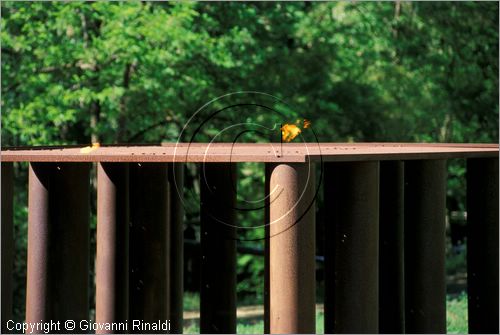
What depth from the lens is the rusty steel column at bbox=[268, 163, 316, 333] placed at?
28.2ft

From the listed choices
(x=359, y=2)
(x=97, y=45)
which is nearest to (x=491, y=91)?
(x=359, y=2)

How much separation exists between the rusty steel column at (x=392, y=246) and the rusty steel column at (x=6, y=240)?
4.72 meters

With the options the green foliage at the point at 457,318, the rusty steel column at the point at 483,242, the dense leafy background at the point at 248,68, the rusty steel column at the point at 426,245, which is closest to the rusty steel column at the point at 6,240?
the rusty steel column at the point at 426,245

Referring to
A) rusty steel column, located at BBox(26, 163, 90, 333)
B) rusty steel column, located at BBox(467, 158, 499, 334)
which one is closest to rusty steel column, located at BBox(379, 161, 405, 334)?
rusty steel column, located at BBox(467, 158, 499, 334)

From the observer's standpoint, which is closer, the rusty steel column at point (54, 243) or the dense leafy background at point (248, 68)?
the rusty steel column at point (54, 243)

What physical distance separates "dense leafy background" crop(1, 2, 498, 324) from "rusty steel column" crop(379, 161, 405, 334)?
31.7ft

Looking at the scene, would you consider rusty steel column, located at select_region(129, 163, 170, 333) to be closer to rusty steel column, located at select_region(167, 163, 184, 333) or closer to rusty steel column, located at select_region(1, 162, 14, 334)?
rusty steel column, located at select_region(167, 163, 184, 333)

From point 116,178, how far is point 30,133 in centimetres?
1104

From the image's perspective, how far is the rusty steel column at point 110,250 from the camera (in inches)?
400

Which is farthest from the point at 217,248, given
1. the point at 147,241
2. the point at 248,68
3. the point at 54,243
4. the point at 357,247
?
the point at 248,68

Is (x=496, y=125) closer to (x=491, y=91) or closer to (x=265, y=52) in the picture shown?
(x=491, y=91)

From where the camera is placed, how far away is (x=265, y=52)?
79.3 ft

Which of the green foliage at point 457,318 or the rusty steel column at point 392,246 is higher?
the rusty steel column at point 392,246

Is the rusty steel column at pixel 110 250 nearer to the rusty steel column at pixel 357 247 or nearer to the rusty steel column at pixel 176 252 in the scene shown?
the rusty steel column at pixel 176 252
